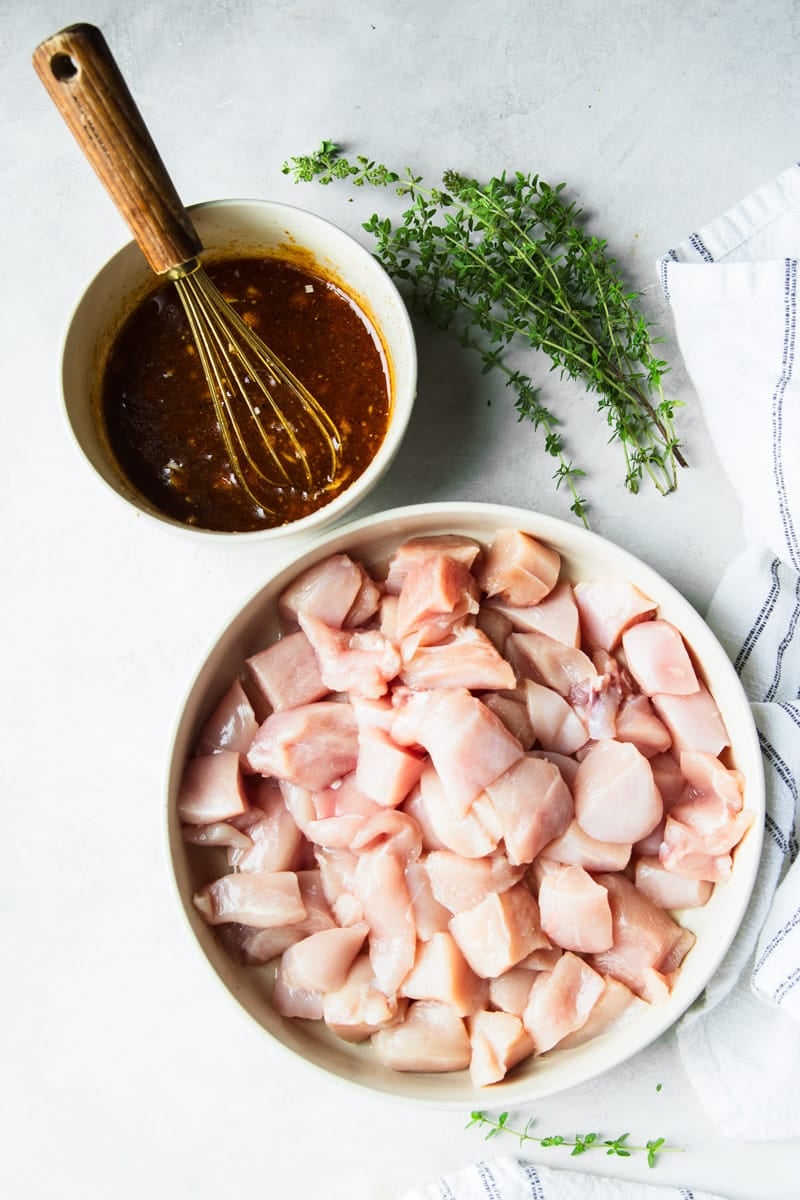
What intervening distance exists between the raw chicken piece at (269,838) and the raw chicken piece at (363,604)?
0.30m

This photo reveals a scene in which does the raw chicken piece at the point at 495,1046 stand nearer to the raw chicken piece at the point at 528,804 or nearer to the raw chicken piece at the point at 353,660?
the raw chicken piece at the point at 528,804

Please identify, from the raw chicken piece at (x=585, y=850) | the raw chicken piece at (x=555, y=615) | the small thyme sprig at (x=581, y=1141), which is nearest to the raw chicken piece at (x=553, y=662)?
the raw chicken piece at (x=555, y=615)

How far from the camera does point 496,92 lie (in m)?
1.90

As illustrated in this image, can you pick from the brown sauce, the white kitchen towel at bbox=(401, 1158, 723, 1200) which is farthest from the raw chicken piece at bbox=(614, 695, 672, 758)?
the white kitchen towel at bbox=(401, 1158, 723, 1200)

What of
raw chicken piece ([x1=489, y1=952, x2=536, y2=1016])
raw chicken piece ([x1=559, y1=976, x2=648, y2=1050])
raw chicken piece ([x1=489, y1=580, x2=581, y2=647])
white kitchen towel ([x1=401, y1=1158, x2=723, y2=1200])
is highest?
raw chicken piece ([x1=489, y1=580, x2=581, y2=647])

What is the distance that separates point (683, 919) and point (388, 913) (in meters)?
0.48

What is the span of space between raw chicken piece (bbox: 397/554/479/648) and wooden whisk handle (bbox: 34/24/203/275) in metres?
0.57

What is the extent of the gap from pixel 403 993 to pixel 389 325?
1053mm

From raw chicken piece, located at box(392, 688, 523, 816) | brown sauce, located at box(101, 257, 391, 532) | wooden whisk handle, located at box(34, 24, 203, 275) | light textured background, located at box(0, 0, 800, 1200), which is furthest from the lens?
light textured background, located at box(0, 0, 800, 1200)

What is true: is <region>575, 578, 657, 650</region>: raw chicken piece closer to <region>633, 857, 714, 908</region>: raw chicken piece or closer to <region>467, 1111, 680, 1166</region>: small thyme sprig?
<region>633, 857, 714, 908</region>: raw chicken piece

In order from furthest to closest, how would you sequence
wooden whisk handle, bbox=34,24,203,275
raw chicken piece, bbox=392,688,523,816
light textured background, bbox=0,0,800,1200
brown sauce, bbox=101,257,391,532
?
1. light textured background, bbox=0,0,800,1200
2. brown sauce, bbox=101,257,391,532
3. raw chicken piece, bbox=392,688,523,816
4. wooden whisk handle, bbox=34,24,203,275

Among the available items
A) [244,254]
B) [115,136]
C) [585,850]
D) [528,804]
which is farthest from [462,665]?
[115,136]

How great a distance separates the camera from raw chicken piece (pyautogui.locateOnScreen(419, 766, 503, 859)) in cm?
163

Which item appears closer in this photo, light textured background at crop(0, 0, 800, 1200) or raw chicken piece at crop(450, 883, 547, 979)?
raw chicken piece at crop(450, 883, 547, 979)
